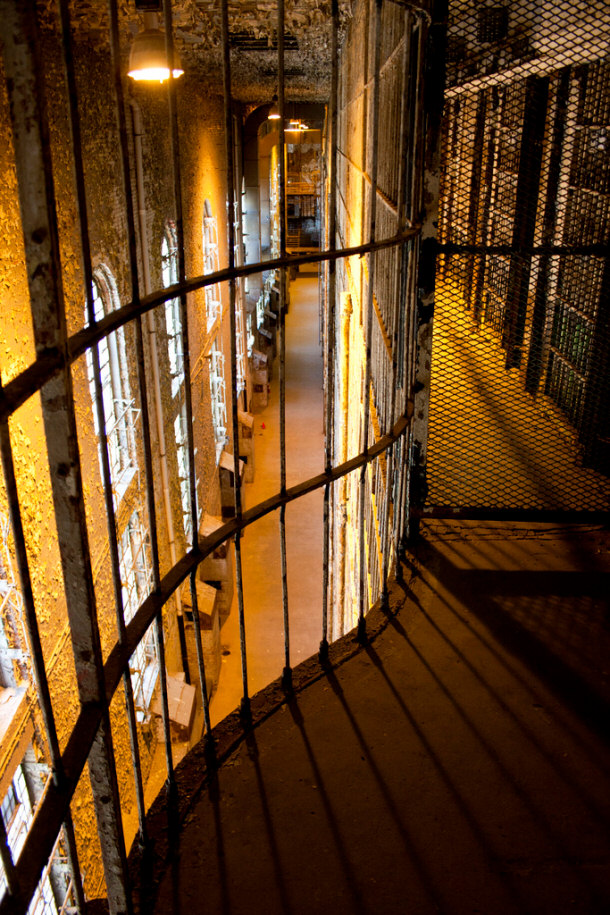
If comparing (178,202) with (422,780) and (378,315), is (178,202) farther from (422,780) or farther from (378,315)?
(378,315)

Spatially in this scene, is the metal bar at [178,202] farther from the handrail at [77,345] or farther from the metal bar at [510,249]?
the metal bar at [510,249]

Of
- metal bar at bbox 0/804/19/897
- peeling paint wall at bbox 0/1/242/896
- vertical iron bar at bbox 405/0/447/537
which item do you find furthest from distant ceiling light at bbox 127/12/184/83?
metal bar at bbox 0/804/19/897

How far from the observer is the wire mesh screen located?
14.3ft

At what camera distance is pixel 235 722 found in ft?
9.36

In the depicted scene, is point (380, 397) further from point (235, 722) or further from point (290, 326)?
point (290, 326)

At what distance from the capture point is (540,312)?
646cm

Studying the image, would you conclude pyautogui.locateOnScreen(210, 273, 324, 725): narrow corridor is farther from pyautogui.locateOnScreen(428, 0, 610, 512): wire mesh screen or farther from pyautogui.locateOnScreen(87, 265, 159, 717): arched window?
pyautogui.locateOnScreen(428, 0, 610, 512): wire mesh screen

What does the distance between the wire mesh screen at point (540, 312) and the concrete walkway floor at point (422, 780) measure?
39.3 inches

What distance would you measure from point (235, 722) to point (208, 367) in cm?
962

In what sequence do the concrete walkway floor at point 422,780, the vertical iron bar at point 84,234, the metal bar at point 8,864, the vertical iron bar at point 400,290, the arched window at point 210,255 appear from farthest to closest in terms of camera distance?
the arched window at point 210,255 → the vertical iron bar at point 400,290 → the concrete walkway floor at point 422,780 → the vertical iron bar at point 84,234 → the metal bar at point 8,864

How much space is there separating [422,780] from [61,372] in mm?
1860

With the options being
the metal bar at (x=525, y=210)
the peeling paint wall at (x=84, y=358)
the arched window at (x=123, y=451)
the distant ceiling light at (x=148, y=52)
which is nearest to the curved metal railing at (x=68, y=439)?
the peeling paint wall at (x=84, y=358)

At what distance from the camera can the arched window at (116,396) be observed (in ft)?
21.6

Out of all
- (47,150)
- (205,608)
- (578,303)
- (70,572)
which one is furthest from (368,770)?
(205,608)
